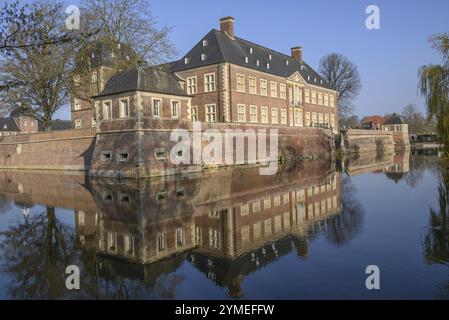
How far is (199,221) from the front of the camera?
1016 centimetres

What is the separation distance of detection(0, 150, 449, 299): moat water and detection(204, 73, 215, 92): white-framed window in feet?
60.1

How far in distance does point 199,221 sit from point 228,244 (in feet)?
7.75

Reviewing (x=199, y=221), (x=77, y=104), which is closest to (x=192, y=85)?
(x=77, y=104)

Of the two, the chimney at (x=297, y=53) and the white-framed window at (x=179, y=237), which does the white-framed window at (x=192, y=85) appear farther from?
the white-framed window at (x=179, y=237)

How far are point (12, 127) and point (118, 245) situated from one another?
69275 millimetres

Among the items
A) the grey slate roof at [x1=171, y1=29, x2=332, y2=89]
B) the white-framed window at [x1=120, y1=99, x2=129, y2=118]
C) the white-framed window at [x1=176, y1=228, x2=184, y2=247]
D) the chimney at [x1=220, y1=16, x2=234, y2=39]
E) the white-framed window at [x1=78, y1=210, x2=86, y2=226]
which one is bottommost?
the white-framed window at [x1=176, y1=228, x2=184, y2=247]

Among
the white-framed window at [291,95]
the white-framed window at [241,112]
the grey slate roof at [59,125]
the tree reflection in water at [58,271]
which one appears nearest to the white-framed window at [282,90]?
the white-framed window at [291,95]

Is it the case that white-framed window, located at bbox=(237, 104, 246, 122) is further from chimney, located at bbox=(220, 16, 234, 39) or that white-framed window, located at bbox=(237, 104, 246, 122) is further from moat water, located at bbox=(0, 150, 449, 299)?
moat water, located at bbox=(0, 150, 449, 299)

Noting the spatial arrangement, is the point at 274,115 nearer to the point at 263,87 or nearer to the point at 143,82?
the point at 263,87

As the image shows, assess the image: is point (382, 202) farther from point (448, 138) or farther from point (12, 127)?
point (12, 127)

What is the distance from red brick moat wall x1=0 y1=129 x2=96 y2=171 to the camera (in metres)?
27.1

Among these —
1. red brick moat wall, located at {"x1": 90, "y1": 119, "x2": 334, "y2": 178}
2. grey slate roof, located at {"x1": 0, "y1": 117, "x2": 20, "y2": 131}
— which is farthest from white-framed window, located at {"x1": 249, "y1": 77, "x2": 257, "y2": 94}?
grey slate roof, located at {"x1": 0, "y1": 117, "x2": 20, "y2": 131}

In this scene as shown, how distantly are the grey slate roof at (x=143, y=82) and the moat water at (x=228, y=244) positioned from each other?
314 inches
